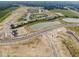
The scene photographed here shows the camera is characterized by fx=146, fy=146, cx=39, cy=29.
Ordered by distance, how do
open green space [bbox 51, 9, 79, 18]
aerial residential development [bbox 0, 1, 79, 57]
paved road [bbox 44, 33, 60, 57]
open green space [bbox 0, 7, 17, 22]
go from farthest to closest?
open green space [bbox 51, 9, 79, 18] < open green space [bbox 0, 7, 17, 22] < aerial residential development [bbox 0, 1, 79, 57] < paved road [bbox 44, 33, 60, 57]

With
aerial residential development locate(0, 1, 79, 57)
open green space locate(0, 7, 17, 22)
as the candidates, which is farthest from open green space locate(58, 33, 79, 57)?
open green space locate(0, 7, 17, 22)

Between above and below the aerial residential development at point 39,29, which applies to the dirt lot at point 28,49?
below

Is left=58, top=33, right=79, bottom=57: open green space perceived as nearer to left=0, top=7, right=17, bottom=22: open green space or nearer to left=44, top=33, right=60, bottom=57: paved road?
left=44, top=33, right=60, bottom=57: paved road

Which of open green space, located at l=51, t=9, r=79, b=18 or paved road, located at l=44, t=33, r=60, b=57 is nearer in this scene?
paved road, located at l=44, t=33, r=60, b=57

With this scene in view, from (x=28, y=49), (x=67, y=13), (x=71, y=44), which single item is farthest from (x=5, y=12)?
(x=71, y=44)

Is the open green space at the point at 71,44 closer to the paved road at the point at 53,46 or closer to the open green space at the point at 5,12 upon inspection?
the paved road at the point at 53,46

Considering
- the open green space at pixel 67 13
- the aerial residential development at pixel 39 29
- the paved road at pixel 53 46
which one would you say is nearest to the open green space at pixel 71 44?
the aerial residential development at pixel 39 29

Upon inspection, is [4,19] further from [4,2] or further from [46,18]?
[46,18]

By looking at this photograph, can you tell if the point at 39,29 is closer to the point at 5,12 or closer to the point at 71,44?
the point at 71,44

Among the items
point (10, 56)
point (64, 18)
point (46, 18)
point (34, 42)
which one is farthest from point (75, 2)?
point (10, 56)
